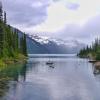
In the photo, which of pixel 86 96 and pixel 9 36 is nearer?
pixel 86 96

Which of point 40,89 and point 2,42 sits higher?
point 2,42

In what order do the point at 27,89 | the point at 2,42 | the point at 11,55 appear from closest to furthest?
the point at 27,89, the point at 2,42, the point at 11,55

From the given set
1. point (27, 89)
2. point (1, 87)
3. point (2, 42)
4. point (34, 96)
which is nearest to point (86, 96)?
point (34, 96)

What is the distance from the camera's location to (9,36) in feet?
554

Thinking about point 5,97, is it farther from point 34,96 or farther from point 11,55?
point 11,55

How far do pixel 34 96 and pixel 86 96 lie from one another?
9.03 m

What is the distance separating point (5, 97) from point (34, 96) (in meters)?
5.34

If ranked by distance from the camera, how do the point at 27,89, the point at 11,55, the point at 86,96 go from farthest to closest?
the point at 11,55, the point at 27,89, the point at 86,96

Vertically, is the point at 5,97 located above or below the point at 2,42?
below

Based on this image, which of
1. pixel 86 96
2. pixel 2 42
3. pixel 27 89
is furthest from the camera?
pixel 2 42

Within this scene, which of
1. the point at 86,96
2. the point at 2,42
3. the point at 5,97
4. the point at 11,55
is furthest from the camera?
the point at 11,55

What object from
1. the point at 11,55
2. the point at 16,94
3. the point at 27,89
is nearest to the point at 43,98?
the point at 16,94

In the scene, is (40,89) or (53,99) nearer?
(53,99)

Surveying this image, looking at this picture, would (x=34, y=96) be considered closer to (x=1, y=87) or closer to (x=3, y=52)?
(x=1, y=87)
